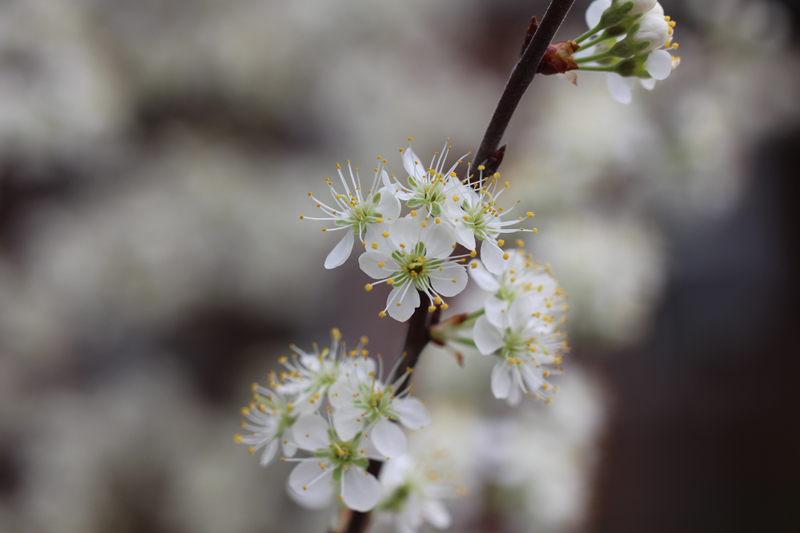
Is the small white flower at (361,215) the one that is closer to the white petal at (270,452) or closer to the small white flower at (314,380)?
the small white flower at (314,380)

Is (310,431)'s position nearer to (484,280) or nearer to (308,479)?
(308,479)

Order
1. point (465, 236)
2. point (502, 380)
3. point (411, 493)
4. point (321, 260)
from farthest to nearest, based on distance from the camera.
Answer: point (321, 260)
point (411, 493)
point (502, 380)
point (465, 236)

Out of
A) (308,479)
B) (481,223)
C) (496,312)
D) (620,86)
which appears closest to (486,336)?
(496,312)

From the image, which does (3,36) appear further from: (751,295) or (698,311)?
(751,295)

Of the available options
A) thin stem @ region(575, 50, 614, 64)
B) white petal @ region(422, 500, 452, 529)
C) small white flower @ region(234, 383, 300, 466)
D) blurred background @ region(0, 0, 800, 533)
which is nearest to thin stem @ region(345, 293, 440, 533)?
small white flower @ region(234, 383, 300, 466)

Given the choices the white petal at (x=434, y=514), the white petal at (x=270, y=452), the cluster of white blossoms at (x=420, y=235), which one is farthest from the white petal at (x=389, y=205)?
the white petal at (x=434, y=514)

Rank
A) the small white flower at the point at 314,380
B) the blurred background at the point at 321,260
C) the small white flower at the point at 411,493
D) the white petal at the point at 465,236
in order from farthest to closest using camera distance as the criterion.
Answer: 1. the blurred background at the point at 321,260
2. the small white flower at the point at 411,493
3. the small white flower at the point at 314,380
4. the white petal at the point at 465,236

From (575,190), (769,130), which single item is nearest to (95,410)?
(575,190)
